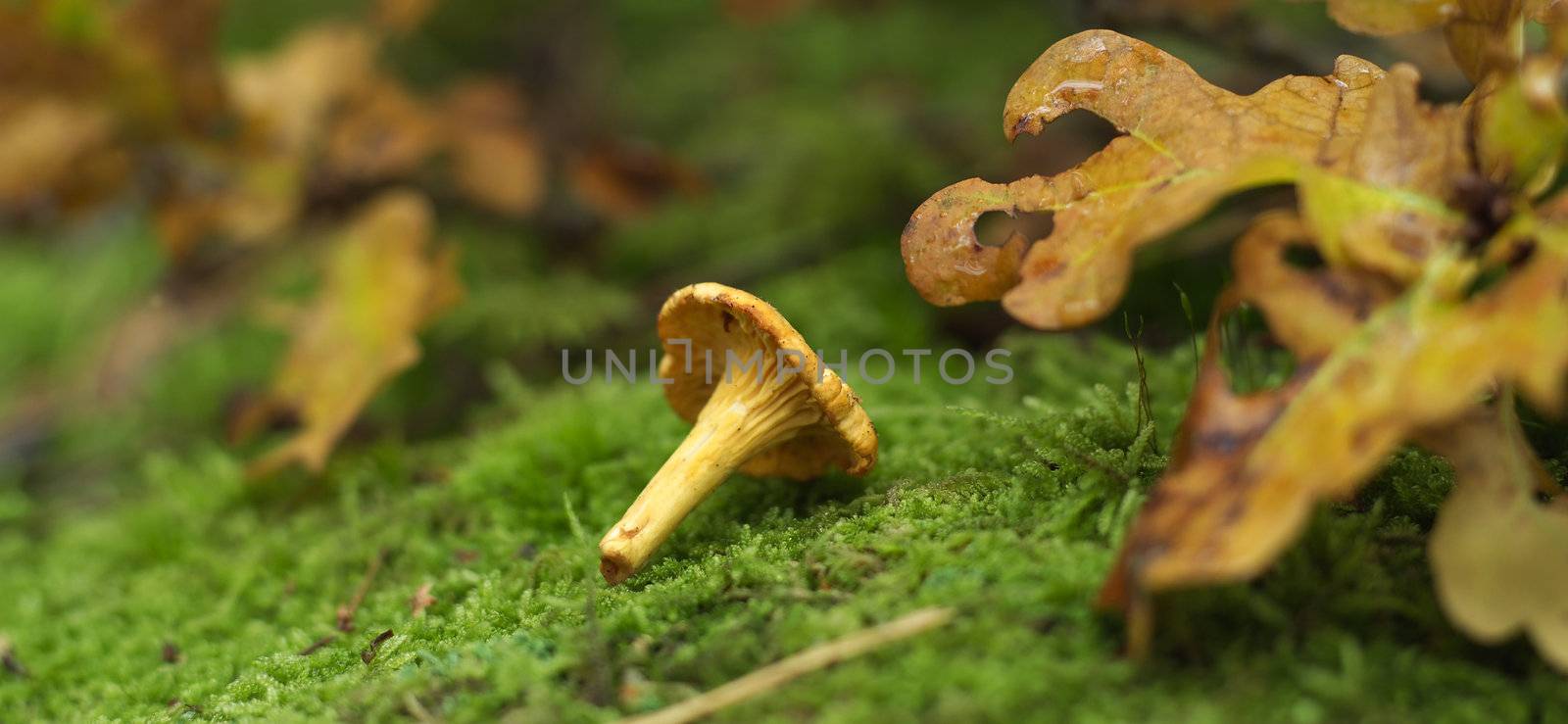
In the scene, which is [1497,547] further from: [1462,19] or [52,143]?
[52,143]

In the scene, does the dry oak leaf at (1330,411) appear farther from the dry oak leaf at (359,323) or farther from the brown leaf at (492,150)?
the brown leaf at (492,150)

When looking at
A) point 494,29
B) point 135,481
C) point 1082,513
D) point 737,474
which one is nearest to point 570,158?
point 494,29

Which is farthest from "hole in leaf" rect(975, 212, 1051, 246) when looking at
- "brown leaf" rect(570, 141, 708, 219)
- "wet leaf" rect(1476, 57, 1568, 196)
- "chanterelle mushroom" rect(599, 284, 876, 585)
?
"wet leaf" rect(1476, 57, 1568, 196)

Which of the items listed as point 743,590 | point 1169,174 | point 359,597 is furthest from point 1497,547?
point 359,597

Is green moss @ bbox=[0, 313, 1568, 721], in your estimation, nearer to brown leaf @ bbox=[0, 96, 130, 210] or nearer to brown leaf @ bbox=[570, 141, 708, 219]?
brown leaf @ bbox=[570, 141, 708, 219]

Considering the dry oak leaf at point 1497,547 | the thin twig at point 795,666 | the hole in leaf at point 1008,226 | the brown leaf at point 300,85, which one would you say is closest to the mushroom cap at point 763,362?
the thin twig at point 795,666
